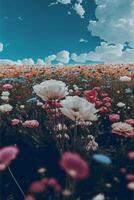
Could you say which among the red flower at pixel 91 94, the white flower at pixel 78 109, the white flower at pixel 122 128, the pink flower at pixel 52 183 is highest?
the pink flower at pixel 52 183

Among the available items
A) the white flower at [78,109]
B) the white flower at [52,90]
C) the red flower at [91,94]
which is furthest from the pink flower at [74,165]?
the red flower at [91,94]

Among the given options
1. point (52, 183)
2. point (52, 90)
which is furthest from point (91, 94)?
point (52, 183)

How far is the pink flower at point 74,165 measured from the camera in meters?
1.46

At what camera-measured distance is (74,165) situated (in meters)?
1.47

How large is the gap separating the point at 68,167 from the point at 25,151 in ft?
10.1

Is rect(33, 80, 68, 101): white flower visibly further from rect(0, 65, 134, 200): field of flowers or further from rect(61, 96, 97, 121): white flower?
rect(61, 96, 97, 121): white flower

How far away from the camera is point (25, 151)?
14.8 feet

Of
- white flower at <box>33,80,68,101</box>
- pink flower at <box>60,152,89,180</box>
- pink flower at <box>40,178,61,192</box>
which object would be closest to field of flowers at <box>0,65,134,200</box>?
white flower at <box>33,80,68,101</box>

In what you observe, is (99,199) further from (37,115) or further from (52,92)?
(37,115)

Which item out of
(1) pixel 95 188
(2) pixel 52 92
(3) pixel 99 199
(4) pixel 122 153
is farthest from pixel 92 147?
(3) pixel 99 199

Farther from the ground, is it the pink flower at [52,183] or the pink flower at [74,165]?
the pink flower at [74,165]

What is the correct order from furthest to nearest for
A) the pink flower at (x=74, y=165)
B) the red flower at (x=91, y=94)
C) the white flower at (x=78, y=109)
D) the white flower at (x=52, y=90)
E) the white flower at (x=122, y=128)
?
the red flower at (x=91, y=94)
the white flower at (x=122, y=128)
the white flower at (x=52, y=90)
the white flower at (x=78, y=109)
the pink flower at (x=74, y=165)

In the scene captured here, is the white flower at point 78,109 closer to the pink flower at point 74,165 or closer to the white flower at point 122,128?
the white flower at point 122,128

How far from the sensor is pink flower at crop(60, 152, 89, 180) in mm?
1464
